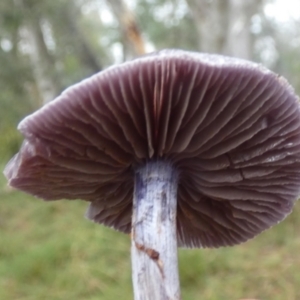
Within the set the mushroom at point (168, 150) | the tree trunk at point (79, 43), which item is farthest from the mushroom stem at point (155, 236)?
the tree trunk at point (79, 43)

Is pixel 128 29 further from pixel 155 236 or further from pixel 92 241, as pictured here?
pixel 155 236

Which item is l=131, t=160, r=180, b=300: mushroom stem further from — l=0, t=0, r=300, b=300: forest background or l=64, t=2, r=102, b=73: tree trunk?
l=64, t=2, r=102, b=73: tree trunk

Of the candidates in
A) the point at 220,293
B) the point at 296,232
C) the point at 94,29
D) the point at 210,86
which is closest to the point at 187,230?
the point at 210,86

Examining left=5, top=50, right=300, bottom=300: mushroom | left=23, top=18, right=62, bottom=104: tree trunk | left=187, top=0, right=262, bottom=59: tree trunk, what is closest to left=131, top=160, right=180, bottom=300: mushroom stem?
left=5, top=50, right=300, bottom=300: mushroom

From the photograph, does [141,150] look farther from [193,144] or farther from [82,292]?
[82,292]

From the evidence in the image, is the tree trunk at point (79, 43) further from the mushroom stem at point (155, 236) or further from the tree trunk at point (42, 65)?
the mushroom stem at point (155, 236)

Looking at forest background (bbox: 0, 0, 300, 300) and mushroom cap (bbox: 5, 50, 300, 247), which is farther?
forest background (bbox: 0, 0, 300, 300)

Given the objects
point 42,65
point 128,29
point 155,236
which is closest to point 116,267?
point 128,29
